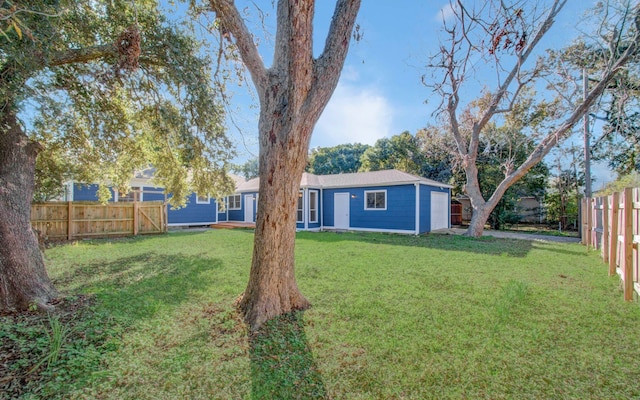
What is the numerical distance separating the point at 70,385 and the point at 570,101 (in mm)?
14696

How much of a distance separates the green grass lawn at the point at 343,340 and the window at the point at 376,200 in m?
7.61

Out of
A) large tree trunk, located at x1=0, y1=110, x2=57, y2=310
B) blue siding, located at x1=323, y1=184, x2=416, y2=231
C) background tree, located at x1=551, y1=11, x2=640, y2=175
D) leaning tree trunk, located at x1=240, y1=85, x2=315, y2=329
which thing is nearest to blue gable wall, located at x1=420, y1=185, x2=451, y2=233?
blue siding, located at x1=323, y1=184, x2=416, y2=231

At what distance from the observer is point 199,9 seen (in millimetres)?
4551

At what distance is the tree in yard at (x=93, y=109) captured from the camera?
3576 mm

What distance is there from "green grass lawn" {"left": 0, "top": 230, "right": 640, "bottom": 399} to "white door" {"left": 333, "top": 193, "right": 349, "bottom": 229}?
8.62m

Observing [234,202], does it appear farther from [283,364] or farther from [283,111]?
[283,364]

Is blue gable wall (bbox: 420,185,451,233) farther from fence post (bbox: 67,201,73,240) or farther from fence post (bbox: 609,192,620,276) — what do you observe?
fence post (bbox: 67,201,73,240)

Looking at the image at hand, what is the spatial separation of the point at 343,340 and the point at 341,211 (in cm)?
1141

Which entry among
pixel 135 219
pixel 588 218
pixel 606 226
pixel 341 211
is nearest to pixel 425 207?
pixel 341 211

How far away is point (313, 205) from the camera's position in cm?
1452

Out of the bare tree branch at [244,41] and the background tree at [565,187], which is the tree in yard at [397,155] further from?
the bare tree branch at [244,41]

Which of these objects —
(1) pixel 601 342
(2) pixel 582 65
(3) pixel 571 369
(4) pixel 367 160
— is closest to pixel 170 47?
(3) pixel 571 369

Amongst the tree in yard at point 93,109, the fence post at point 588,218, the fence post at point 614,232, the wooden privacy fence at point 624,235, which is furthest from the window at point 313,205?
the fence post at point 614,232

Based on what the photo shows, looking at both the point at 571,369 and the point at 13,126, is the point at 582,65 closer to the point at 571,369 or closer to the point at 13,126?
the point at 571,369
